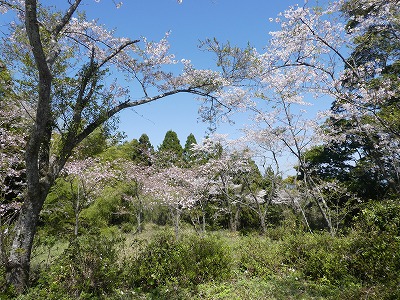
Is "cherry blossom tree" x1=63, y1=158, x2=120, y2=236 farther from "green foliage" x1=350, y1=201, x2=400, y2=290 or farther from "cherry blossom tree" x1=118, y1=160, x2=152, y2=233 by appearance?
"green foliage" x1=350, y1=201, x2=400, y2=290

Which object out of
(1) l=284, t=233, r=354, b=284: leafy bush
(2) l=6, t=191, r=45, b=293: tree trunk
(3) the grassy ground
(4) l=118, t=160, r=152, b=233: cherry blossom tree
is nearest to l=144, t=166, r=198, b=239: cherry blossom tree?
(4) l=118, t=160, r=152, b=233: cherry blossom tree

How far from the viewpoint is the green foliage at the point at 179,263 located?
16.4 feet

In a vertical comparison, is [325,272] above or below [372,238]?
below

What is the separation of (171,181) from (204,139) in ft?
10.0

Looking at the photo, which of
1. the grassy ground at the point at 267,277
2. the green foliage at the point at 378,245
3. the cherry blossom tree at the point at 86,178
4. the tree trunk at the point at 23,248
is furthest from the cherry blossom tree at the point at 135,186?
the green foliage at the point at 378,245

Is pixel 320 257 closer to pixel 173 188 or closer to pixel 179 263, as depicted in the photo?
pixel 179 263

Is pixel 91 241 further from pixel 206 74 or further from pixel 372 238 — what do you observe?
pixel 372 238

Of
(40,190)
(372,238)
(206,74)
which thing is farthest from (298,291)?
(40,190)

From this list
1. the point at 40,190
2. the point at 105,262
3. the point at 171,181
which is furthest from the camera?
the point at 171,181

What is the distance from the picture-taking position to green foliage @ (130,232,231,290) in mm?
4992

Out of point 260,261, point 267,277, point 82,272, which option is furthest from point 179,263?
point 260,261

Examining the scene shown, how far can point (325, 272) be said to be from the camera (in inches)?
210

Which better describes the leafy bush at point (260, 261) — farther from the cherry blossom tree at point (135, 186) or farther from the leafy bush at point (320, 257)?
the cherry blossom tree at point (135, 186)

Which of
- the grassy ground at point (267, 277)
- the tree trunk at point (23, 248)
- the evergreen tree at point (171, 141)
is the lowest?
the grassy ground at point (267, 277)
